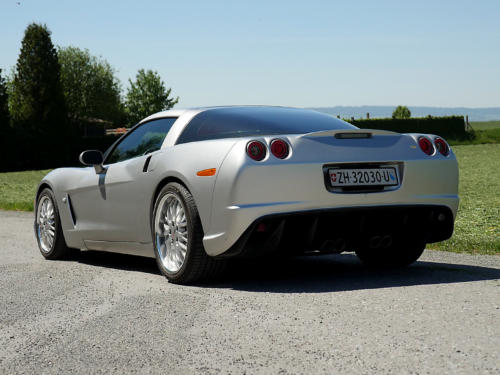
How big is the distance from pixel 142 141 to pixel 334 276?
2108 millimetres

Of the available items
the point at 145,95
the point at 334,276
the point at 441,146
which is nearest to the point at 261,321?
the point at 334,276

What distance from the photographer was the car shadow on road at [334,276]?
5.80m

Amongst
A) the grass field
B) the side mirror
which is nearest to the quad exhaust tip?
the grass field

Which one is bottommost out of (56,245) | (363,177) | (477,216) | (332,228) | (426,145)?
(477,216)

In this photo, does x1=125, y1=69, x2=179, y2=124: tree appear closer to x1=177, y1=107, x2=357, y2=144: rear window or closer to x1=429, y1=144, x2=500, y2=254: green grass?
x1=429, y1=144, x2=500, y2=254: green grass

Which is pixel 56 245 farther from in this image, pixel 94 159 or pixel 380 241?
pixel 380 241

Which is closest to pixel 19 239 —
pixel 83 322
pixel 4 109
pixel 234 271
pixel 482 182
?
pixel 234 271

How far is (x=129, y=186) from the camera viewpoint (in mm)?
6742

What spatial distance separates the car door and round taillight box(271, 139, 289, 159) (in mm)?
1247

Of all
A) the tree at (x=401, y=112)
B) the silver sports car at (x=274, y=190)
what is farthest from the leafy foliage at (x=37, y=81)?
the tree at (x=401, y=112)

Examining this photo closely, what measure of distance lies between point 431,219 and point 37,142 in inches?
1987

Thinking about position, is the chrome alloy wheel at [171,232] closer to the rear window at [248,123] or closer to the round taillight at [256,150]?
the rear window at [248,123]

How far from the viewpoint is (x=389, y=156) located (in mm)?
5840

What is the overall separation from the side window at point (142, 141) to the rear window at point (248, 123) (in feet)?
1.14
